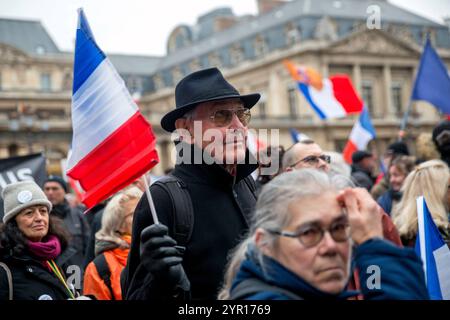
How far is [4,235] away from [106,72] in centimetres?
153

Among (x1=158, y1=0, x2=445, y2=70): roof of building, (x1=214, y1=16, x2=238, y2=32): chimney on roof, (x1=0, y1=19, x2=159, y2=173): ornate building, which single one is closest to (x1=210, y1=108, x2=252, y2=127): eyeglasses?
(x1=0, y1=19, x2=159, y2=173): ornate building

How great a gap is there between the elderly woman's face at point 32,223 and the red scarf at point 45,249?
0.22ft

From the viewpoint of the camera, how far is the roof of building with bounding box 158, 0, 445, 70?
5062 centimetres

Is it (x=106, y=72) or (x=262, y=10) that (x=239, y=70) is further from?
(x=106, y=72)

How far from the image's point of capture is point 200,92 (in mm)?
3240

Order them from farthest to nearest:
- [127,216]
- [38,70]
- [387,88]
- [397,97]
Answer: [38,70], [397,97], [387,88], [127,216]

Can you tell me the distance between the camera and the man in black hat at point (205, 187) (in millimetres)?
3039

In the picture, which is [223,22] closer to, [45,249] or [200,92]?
[45,249]

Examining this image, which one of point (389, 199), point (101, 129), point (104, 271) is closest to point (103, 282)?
point (104, 271)

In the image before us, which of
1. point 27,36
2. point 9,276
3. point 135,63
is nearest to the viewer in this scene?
point 9,276

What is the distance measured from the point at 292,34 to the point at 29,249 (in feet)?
153

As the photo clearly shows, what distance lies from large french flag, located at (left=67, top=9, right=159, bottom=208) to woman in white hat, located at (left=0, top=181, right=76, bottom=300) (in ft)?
3.65

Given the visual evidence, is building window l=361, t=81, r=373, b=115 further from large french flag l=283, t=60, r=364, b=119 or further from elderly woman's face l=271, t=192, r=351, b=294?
elderly woman's face l=271, t=192, r=351, b=294

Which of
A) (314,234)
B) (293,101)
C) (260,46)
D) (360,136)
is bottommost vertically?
(314,234)
